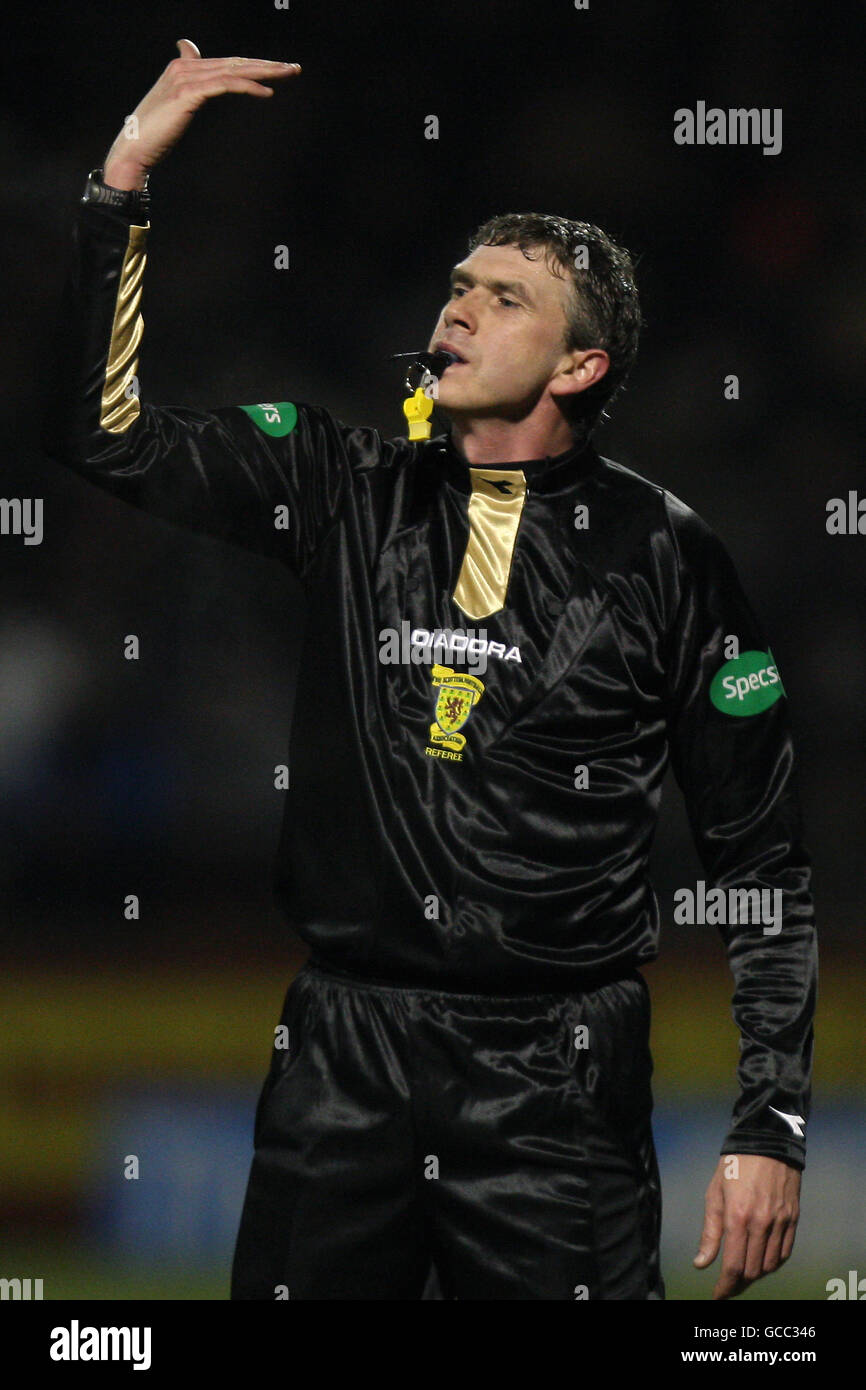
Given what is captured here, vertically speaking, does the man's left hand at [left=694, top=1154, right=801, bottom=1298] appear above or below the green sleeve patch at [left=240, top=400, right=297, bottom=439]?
below

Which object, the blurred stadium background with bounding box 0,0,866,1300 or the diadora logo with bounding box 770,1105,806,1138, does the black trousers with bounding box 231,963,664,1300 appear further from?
the blurred stadium background with bounding box 0,0,866,1300

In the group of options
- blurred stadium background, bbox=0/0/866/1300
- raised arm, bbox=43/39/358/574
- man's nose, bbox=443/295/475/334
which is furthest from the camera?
blurred stadium background, bbox=0/0/866/1300

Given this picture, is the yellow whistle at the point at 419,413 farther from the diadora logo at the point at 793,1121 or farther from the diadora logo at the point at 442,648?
the diadora logo at the point at 793,1121

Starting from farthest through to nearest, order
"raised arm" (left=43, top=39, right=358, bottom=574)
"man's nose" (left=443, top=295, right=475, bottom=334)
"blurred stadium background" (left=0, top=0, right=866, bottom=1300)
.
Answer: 1. "blurred stadium background" (left=0, top=0, right=866, bottom=1300)
2. "man's nose" (left=443, top=295, right=475, bottom=334)
3. "raised arm" (left=43, top=39, right=358, bottom=574)

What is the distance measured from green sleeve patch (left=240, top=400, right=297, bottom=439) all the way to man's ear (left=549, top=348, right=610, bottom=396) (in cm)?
32

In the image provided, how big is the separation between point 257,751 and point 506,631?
144 cm

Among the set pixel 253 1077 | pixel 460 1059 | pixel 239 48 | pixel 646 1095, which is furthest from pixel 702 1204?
pixel 239 48

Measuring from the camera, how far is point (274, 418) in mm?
2061

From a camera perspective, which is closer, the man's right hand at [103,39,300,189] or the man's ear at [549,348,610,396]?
the man's right hand at [103,39,300,189]

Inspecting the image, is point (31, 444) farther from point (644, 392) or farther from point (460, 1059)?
point (460, 1059)

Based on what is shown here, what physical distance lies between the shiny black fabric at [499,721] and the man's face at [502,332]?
3.3 inches

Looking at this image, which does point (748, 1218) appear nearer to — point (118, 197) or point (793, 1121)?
point (793, 1121)

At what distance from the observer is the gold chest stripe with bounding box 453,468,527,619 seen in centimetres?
203

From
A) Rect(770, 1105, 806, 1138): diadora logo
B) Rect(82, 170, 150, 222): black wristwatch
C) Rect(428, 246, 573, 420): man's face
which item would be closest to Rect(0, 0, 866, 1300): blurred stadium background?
Rect(770, 1105, 806, 1138): diadora logo
